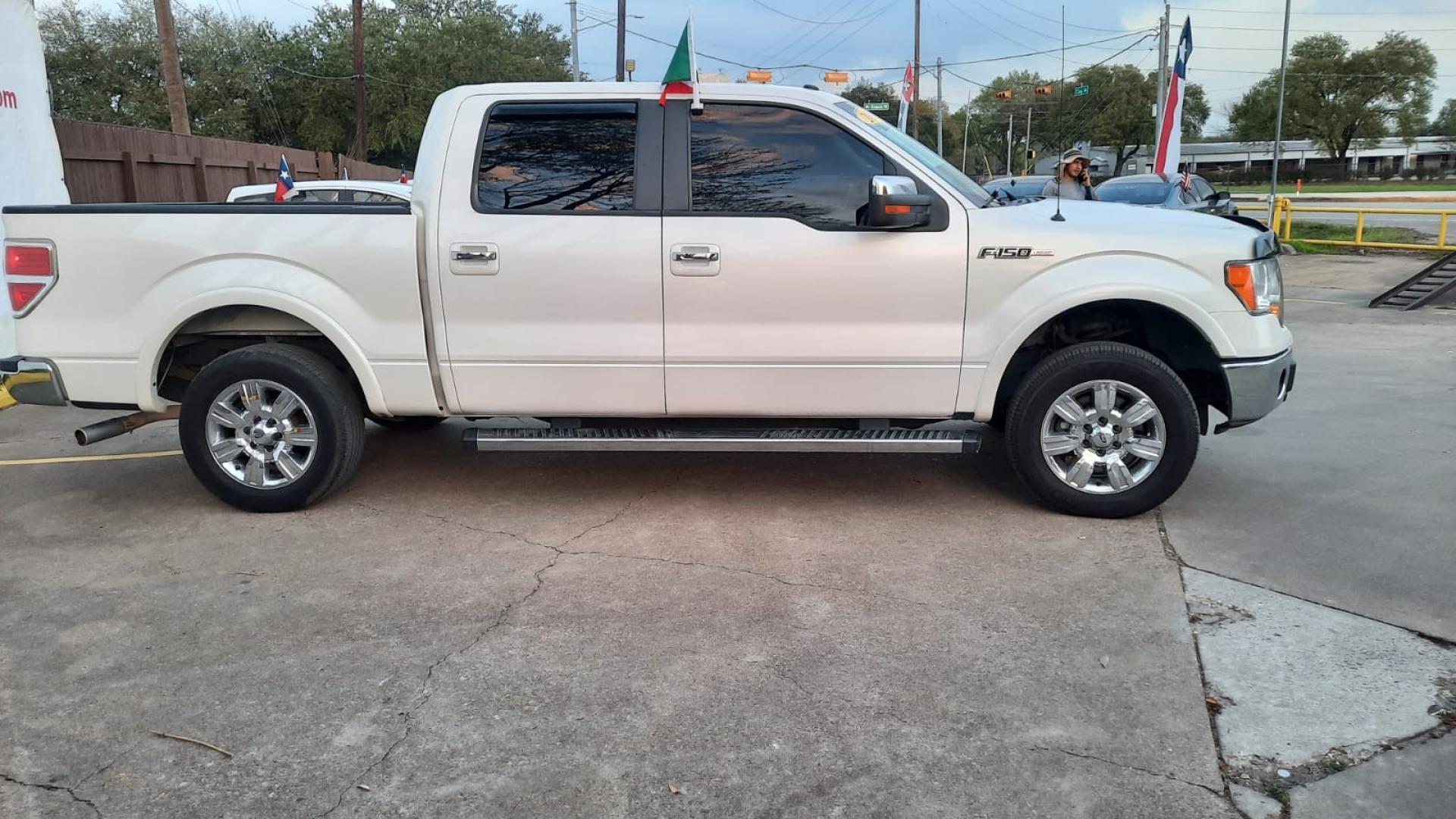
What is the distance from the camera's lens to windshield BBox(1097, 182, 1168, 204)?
50.5 ft

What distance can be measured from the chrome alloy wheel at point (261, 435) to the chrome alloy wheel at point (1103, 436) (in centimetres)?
364

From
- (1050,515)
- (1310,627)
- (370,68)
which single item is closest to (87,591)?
(1050,515)

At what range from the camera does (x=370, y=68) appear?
46562mm

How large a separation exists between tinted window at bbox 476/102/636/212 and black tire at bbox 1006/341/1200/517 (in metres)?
2.15

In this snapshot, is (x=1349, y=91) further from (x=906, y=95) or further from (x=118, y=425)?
(x=118, y=425)

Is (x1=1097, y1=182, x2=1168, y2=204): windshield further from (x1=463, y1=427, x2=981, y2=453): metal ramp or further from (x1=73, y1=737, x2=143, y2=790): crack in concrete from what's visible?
(x1=73, y1=737, x2=143, y2=790): crack in concrete

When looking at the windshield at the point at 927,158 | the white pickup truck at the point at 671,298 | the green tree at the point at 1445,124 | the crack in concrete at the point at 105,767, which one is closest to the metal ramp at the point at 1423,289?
the white pickup truck at the point at 671,298

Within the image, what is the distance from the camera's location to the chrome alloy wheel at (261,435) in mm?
5340

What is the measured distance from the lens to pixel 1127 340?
5.60 m

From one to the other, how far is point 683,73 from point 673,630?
2.65 meters

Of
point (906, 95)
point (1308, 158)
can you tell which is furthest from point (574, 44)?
point (1308, 158)

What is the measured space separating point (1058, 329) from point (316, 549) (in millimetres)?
3725

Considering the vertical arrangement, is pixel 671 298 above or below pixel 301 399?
above

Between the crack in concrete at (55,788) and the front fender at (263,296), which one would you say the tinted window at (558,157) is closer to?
the front fender at (263,296)
